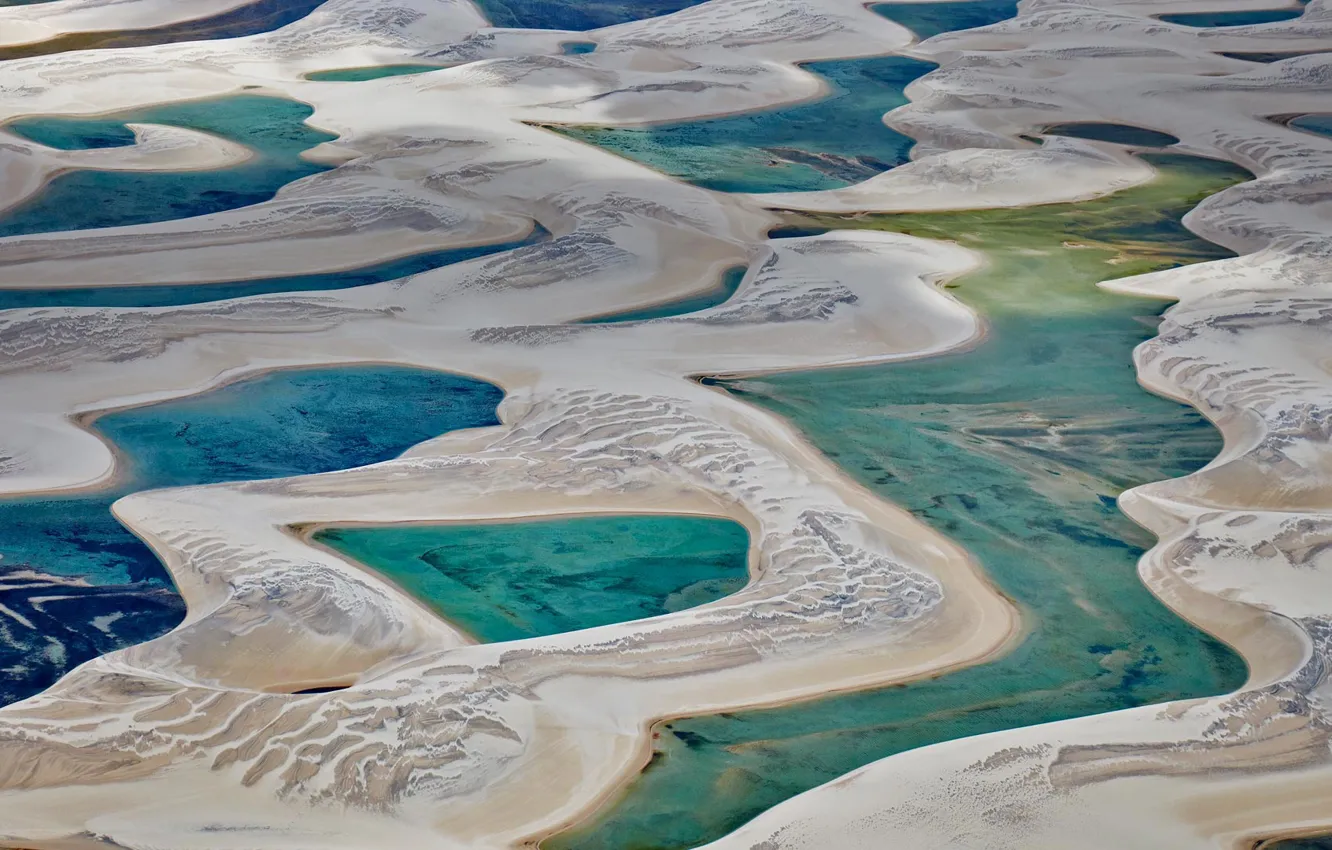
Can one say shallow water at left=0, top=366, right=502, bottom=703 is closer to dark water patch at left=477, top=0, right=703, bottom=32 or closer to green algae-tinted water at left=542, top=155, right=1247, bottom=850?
green algae-tinted water at left=542, top=155, right=1247, bottom=850

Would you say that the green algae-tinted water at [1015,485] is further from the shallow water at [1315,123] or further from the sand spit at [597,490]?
the shallow water at [1315,123]

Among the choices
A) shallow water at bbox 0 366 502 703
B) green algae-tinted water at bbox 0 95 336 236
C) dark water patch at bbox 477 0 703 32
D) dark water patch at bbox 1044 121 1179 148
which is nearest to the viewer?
shallow water at bbox 0 366 502 703

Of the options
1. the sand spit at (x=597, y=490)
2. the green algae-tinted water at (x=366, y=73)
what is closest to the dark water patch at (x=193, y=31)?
the sand spit at (x=597, y=490)

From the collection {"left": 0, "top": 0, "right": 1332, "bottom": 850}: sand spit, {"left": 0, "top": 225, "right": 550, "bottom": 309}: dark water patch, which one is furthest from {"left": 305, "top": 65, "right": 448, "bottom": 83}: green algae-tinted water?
{"left": 0, "top": 225, "right": 550, "bottom": 309}: dark water patch

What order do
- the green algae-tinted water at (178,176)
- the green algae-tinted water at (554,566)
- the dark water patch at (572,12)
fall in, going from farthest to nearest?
the dark water patch at (572,12), the green algae-tinted water at (178,176), the green algae-tinted water at (554,566)

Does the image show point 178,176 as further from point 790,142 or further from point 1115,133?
point 1115,133

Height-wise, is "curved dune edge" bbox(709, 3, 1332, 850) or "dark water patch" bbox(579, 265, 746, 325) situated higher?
"dark water patch" bbox(579, 265, 746, 325)

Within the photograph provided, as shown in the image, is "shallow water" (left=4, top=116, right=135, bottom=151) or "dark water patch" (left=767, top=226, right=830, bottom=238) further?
"shallow water" (left=4, top=116, right=135, bottom=151)

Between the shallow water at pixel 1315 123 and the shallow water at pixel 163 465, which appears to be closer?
the shallow water at pixel 163 465
